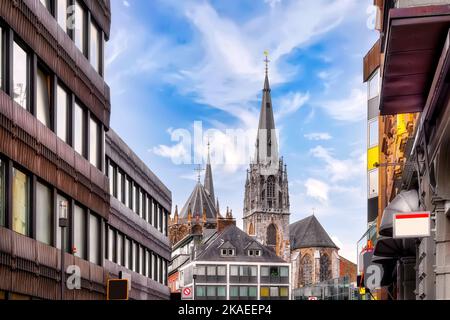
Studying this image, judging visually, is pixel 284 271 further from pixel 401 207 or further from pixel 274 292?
pixel 401 207

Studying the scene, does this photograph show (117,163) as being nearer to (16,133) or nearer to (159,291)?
(159,291)

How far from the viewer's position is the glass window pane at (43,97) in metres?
29.2

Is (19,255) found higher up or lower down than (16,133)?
lower down

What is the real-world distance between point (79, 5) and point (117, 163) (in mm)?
16087

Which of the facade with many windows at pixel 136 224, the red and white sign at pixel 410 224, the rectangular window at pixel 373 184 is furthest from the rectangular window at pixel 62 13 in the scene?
the rectangular window at pixel 373 184

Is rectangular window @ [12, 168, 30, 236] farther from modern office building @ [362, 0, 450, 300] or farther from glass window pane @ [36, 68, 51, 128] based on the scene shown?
modern office building @ [362, 0, 450, 300]

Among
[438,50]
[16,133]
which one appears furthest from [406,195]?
[16,133]

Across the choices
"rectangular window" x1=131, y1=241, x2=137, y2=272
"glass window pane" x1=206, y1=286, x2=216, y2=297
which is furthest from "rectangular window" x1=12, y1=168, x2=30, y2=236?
"glass window pane" x1=206, y1=286, x2=216, y2=297

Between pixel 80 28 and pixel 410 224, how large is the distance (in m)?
22.3

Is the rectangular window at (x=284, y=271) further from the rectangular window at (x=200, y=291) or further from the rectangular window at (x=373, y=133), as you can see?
the rectangular window at (x=373, y=133)

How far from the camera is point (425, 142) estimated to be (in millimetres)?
18828

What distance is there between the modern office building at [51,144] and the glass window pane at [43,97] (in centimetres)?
3

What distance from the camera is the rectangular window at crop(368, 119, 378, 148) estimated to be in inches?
2091

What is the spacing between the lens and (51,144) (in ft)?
99.9
